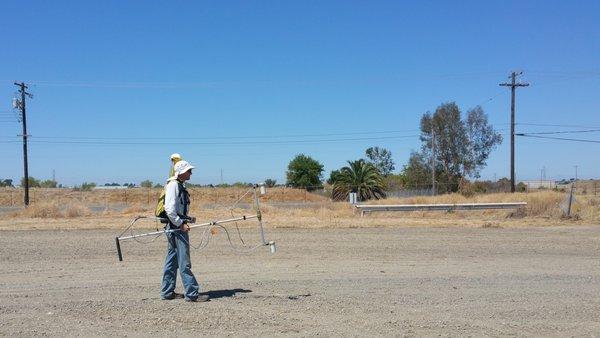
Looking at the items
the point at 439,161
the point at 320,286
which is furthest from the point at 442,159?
the point at 320,286

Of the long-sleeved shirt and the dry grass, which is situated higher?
the long-sleeved shirt

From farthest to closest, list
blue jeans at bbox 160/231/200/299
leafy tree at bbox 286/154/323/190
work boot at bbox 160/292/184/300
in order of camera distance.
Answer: leafy tree at bbox 286/154/323/190, work boot at bbox 160/292/184/300, blue jeans at bbox 160/231/200/299

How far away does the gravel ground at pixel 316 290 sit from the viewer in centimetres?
685

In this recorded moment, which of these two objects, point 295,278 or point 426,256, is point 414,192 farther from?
point 295,278

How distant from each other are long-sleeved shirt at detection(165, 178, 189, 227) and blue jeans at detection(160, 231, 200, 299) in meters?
0.25

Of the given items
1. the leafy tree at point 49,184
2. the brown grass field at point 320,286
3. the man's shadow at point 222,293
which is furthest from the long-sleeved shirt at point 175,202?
the leafy tree at point 49,184

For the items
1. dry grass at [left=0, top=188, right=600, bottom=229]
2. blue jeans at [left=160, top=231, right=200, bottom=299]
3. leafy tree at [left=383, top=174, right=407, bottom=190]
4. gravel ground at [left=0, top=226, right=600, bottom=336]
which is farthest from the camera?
leafy tree at [left=383, top=174, right=407, bottom=190]

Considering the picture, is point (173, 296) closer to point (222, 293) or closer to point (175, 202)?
point (222, 293)

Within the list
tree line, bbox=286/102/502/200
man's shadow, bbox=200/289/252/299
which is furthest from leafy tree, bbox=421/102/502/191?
man's shadow, bbox=200/289/252/299

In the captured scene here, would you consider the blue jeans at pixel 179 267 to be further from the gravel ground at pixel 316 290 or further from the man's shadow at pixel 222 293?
the man's shadow at pixel 222 293

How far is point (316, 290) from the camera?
8977mm

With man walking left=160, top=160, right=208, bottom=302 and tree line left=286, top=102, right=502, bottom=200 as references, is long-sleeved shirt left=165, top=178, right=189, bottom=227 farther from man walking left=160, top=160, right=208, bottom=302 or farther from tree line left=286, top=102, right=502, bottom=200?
tree line left=286, top=102, right=502, bottom=200

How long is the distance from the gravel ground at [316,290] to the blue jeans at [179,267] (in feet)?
0.69

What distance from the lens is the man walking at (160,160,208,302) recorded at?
7.98 metres
